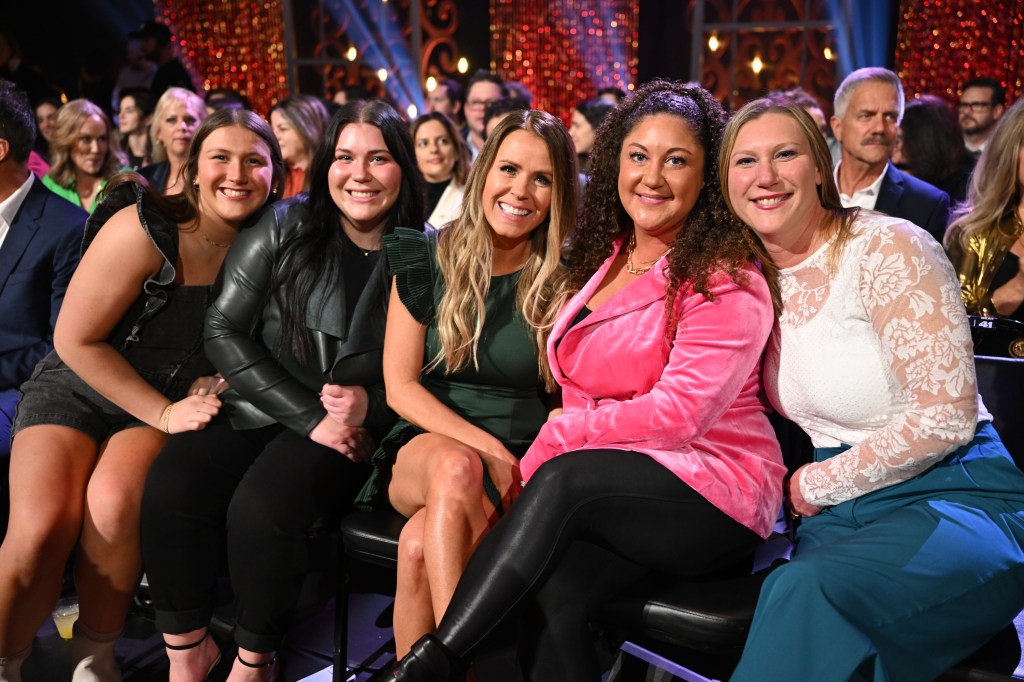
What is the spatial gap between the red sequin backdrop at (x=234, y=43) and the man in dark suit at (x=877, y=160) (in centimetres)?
666

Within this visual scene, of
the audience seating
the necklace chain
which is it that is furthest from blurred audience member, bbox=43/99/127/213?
the audience seating

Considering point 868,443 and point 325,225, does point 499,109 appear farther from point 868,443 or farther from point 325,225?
point 868,443

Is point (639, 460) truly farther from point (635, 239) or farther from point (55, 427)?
point (55, 427)

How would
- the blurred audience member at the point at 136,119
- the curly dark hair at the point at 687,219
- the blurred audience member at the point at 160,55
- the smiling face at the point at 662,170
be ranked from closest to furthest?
the curly dark hair at the point at 687,219 → the smiling face at the point at 662,170 → the blurred audience member at the point at 136,119 → the blurred audience member at the point at 160,55

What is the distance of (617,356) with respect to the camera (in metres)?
2.11

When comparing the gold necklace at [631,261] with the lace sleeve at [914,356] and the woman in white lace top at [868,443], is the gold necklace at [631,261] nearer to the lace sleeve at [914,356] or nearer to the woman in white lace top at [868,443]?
the woman in white lace top at [868,443]

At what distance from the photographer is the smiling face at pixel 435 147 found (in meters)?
4.61

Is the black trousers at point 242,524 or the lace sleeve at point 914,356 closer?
the lace sleeve at point 914,356

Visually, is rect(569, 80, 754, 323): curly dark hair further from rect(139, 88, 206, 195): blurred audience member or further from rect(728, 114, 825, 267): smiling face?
rect(139, 88, 206, 195): blurred audience member

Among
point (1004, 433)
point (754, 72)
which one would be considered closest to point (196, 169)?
point (1004, 433)

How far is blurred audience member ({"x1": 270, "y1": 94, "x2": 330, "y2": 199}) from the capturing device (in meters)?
4.44

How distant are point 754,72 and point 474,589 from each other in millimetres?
6489

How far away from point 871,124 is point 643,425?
7.98 ft

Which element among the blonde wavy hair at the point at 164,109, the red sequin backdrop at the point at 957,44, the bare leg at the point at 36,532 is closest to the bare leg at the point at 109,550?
the bare leg at the point at 36,532
